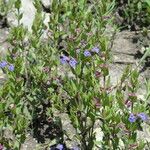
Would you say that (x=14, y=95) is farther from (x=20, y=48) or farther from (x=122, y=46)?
(x=122, y=46)

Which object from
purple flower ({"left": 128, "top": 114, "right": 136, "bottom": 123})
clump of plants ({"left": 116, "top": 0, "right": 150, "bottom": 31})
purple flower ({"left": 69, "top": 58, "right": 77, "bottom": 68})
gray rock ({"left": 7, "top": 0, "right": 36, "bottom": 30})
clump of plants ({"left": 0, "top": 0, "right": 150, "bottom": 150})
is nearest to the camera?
purple flower ({"left": 128, "top": 114, "right": 136, "bottom": 123})

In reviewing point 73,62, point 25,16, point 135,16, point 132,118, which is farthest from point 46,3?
point 132,118

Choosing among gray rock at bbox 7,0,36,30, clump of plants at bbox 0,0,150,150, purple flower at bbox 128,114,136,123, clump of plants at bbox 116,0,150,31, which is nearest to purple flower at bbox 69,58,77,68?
clump of plants at bbox 0,0,150,150

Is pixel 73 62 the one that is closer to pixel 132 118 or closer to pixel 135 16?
pixel 132 118

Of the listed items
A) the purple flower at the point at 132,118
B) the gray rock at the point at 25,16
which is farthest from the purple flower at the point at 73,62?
the gray rock at the point at 25,16

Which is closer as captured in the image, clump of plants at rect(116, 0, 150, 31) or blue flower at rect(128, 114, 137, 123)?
blue flower at rect(128, 114, 137, 123)

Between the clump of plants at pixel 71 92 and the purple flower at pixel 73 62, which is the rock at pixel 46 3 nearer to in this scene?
the clump of plants at pixel 71 92

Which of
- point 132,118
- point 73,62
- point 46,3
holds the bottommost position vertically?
Result: point 132,118

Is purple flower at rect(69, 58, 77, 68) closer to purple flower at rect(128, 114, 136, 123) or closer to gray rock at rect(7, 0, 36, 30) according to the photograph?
purple flower at rect(128, 114, 136, 123)

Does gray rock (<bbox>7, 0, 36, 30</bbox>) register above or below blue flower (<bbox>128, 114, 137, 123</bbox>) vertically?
above

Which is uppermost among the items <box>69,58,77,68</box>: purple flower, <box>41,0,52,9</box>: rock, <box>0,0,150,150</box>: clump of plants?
<box>41,0,52,9</box>: rock
